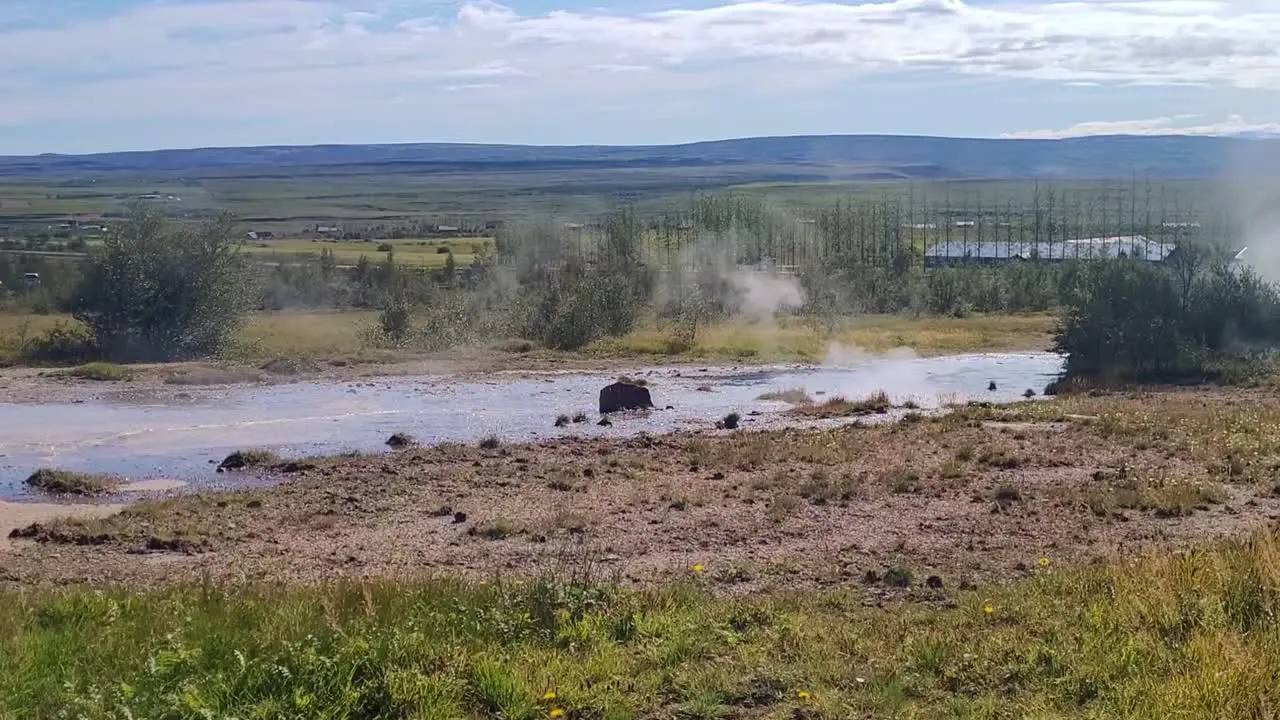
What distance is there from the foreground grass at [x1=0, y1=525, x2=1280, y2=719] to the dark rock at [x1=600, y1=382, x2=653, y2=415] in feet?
68.1

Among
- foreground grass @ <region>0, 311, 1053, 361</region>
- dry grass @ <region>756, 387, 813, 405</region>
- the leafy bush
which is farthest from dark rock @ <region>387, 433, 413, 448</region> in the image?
the leafy bush

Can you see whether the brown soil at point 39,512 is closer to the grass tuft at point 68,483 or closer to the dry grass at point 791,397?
the grass tuft at point 68,483

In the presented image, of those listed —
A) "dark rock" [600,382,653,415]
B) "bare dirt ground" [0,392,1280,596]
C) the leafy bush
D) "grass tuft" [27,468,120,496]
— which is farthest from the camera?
the leafy bush

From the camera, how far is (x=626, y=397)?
99.5 ft

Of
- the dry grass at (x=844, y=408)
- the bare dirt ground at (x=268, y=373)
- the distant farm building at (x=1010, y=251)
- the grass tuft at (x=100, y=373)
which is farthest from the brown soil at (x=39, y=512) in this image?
the distant farm building at (x=1010, y=251)

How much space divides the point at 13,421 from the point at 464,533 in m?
17.3

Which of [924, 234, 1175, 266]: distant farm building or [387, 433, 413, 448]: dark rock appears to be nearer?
[387, 433, 413, 448]: dark rock

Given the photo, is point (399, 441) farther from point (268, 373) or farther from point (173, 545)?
point (268, 373)

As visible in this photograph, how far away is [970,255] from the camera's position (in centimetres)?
9269

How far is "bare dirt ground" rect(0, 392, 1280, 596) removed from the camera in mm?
12914

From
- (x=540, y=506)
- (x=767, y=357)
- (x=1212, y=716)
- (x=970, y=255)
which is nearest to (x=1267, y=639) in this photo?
(x=1212, y=716)

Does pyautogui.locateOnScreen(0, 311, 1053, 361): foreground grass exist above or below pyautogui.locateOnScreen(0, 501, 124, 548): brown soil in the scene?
below

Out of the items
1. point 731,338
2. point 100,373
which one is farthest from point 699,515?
point 731,338

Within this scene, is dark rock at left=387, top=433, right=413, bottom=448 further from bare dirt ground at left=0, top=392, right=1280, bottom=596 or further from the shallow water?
bare dirt ground at left=0, top=392, right=1280, bottom=596
